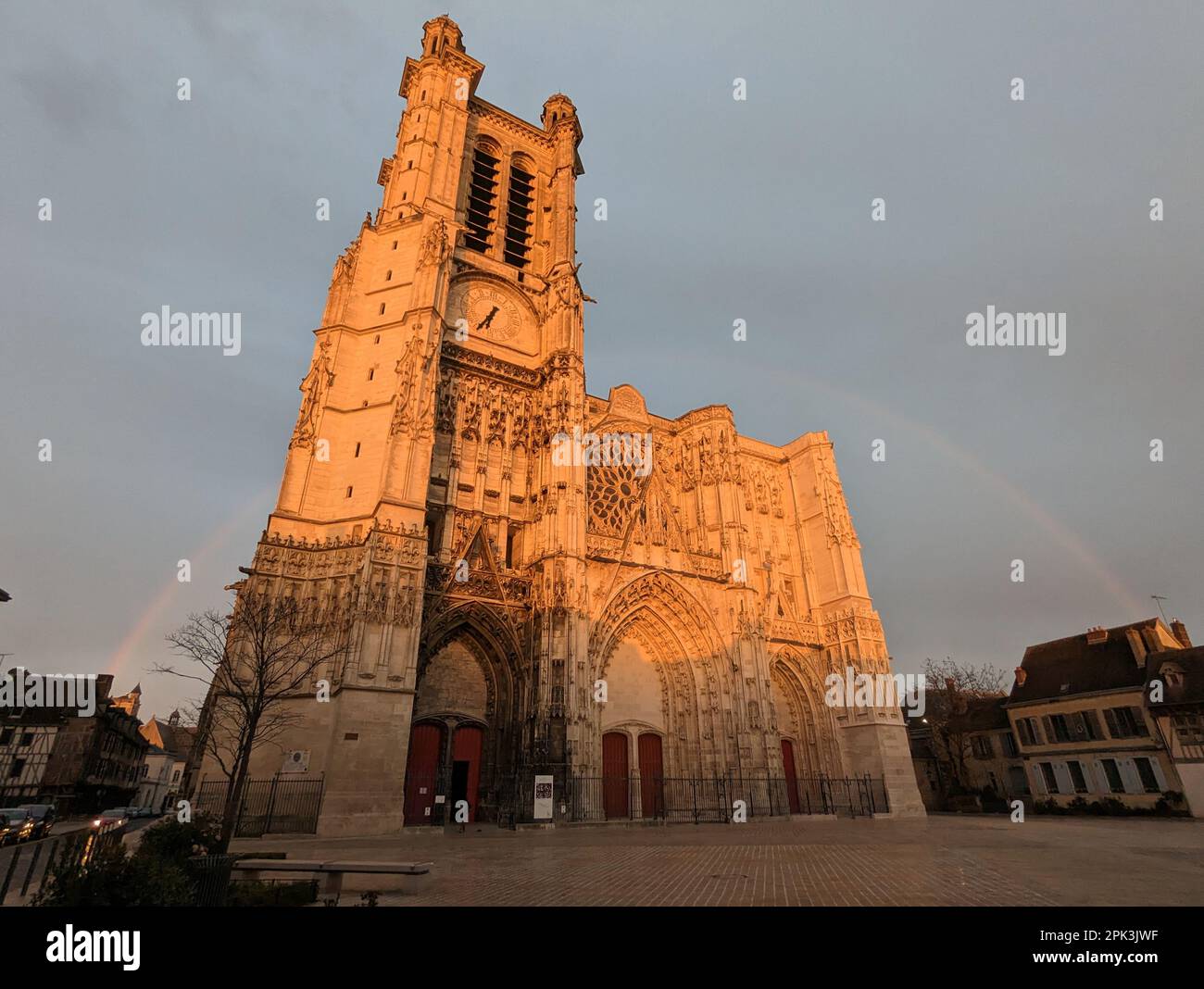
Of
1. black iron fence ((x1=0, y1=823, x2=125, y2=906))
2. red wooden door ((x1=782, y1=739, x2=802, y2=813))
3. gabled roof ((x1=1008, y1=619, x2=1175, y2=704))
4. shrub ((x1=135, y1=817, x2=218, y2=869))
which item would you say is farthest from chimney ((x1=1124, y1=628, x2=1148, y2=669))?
black iron fence ((x1=0, y1=823, x2=125, y2=906))

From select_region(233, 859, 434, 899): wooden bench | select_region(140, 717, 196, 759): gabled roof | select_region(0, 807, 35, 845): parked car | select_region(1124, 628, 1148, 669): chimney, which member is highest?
select_region(1124, 628, 1148, 669): chimney

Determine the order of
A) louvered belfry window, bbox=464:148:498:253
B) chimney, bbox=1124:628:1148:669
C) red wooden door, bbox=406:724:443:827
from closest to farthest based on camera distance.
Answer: red wooden door, bbox=406:724:443:827 < chimney, bbox=1124:628:1148:669 < louvered belfry window, bbox=464:148:498:253

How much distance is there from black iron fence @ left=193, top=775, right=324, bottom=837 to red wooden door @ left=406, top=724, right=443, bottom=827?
311 cm

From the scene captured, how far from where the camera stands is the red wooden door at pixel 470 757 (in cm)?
2006

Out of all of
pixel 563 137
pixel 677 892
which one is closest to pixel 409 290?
pixel 563 137

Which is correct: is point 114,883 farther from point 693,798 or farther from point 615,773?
point 693,798

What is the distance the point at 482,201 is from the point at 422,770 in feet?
93.5

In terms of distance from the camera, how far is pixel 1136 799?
27.7 metres

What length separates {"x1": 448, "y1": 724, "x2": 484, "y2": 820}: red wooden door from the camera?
→ 65.8 ft

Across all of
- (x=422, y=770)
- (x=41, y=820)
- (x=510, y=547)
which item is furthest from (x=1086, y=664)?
(x=41, y=820)

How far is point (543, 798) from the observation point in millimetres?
17250

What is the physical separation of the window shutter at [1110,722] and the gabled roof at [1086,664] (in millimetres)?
1059

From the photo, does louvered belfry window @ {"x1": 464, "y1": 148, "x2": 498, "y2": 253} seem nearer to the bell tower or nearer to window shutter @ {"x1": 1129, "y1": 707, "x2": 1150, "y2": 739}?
the bell tower
